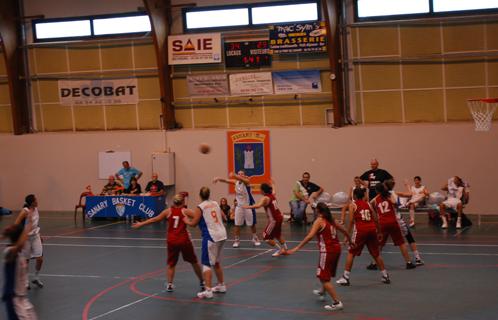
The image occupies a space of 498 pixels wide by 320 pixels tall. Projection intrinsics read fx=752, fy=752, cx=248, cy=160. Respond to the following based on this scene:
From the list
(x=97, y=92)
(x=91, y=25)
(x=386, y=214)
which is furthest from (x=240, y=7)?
(x=386, y=214)

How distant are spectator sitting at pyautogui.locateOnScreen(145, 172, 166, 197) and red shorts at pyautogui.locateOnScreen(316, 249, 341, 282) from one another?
14430 millimetres

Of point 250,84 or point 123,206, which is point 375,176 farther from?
point 123,206

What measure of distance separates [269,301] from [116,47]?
17816mm

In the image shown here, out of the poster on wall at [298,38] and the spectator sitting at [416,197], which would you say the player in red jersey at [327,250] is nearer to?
the spectator sitting at [416,197]

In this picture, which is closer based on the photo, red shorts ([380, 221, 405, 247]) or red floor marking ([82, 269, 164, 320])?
red floor marking ([82, 269, 164, 320])

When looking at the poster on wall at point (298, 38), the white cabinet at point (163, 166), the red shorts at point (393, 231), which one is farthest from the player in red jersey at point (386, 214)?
the white cabinet at point (163, 166)

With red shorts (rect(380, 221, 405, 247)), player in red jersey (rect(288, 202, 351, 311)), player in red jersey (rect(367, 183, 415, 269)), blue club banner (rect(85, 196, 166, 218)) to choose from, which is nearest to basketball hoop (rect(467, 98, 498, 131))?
player in red jersey (rect(367, 183, 415, 269))

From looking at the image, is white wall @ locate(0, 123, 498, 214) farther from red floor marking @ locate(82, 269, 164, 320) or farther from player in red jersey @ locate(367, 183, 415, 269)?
red floor marking @ locate(82, 269, 164, 320)

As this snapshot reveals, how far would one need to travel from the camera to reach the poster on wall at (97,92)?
29000 millimetres

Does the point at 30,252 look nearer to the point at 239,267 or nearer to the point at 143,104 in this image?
the point at 239,267

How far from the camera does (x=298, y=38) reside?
86.8 ft

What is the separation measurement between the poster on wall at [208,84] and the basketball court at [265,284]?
8076 millimetres

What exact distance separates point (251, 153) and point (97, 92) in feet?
22.3

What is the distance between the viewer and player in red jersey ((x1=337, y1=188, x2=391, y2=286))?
14.5 m
